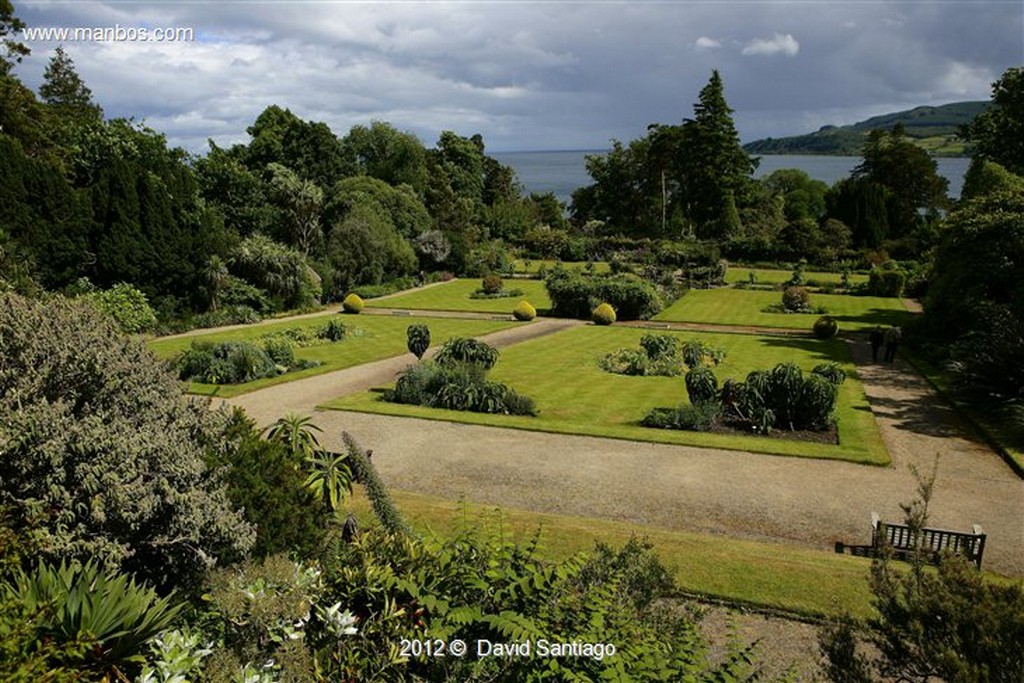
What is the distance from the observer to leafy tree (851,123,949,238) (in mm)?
62469

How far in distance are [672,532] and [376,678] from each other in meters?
6.60

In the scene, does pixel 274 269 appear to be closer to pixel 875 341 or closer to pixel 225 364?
pixel 225 364

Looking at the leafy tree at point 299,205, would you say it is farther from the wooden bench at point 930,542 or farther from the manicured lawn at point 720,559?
the wooden bench at point 930,542

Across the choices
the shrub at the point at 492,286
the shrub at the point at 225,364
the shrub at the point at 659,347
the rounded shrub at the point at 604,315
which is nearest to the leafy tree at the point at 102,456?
the shrub at the point at 225,364

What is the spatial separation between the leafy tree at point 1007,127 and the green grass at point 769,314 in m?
9.33

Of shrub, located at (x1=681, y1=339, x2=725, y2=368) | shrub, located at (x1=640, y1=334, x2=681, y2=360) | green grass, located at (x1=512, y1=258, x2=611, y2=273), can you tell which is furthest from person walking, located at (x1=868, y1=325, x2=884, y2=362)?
green grass, located at (x1=512, y1=258, x2=611, y2=273)

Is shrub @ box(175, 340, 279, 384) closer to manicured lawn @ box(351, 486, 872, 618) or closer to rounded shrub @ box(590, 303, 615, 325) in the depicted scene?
manicured lawn @ box(351, 486, 872, 618)

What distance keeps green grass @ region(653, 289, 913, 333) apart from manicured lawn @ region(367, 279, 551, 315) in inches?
313

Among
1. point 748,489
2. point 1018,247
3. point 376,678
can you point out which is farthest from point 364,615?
point 1018,247

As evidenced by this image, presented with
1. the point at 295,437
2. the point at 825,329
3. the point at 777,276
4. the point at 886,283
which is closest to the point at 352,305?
the point at 825,329

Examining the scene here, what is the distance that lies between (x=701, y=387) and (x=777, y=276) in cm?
3789

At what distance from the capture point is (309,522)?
25.9ft

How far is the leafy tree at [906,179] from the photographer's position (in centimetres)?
6247

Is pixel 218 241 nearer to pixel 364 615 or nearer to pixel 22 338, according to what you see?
pixel 22 338
